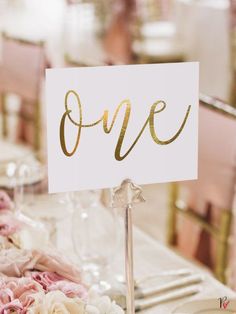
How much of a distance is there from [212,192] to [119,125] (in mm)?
1494

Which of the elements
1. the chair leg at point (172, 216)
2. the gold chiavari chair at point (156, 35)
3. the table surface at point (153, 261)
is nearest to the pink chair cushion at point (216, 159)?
the chair leg at point (172, 216)

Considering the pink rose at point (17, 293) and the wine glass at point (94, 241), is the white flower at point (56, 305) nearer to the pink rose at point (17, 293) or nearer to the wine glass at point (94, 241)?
the pink rose at point (17, 293)

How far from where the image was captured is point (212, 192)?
269cm

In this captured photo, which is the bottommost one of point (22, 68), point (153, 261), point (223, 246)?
point (223, 246)

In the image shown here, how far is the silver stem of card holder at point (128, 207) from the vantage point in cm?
121

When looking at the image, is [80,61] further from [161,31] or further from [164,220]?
[161,31]

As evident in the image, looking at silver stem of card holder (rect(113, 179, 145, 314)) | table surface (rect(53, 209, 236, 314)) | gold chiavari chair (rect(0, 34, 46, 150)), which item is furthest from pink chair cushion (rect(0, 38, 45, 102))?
silver stem of card holder (rect(113, 179, 145, 314))

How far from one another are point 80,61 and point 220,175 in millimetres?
1042

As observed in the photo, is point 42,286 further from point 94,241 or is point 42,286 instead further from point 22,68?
point 22,68

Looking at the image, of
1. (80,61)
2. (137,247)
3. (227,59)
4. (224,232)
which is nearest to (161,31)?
(227,59)

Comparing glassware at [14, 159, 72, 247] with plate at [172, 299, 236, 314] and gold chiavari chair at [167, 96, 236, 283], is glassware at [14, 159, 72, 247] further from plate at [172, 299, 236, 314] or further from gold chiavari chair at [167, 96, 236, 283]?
gold chiavari chair at [167, 96, 236, 283]

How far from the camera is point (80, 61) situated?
3.38m

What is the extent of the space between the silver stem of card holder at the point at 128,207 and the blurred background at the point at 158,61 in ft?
2.91

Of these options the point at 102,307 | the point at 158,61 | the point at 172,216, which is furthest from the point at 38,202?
the point at 158,61
